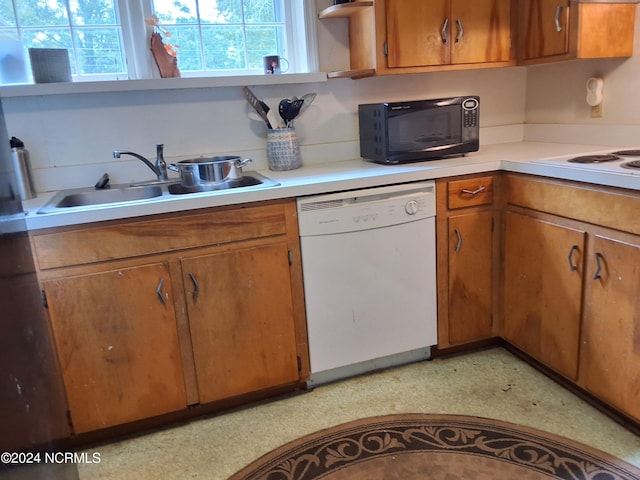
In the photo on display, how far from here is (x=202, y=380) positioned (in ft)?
6.53

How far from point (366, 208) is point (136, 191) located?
992 mm

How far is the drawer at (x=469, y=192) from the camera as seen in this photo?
2189 mm

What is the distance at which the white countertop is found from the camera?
5.63ft

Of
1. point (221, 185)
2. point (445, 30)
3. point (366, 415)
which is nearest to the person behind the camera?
point (366, 415)

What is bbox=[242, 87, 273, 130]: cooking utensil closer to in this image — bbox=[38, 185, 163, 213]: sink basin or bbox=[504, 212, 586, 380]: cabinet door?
bbox=[38, 185, 163, 213]: sink basin

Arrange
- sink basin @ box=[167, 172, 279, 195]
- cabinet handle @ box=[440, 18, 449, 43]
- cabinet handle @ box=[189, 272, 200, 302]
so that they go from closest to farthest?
cabinet handle @ box=[189, 272, 200, 302] < sink basin @ box=[167, 172, 279, 195] < cabinet handle @ box=[440, 18, 449, 43]

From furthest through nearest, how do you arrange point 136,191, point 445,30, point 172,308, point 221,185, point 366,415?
point 445,30
point 136,191
point 221,185
point 366,415
point 172,308

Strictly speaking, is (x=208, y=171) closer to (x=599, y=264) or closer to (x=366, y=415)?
(x=366, y=415)

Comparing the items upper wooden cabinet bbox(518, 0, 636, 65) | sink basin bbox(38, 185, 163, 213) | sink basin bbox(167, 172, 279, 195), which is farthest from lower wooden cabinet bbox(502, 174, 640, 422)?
sink basin bbox(38, 185, 163, 213)

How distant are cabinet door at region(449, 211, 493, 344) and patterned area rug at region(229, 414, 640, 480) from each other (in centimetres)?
50

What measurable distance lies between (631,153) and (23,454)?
2.25 meters

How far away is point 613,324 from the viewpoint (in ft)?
5.80

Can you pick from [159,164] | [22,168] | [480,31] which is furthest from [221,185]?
[480,31]

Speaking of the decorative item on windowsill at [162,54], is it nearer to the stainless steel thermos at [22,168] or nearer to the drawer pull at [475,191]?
the stainless steel thermos at [22,168]
